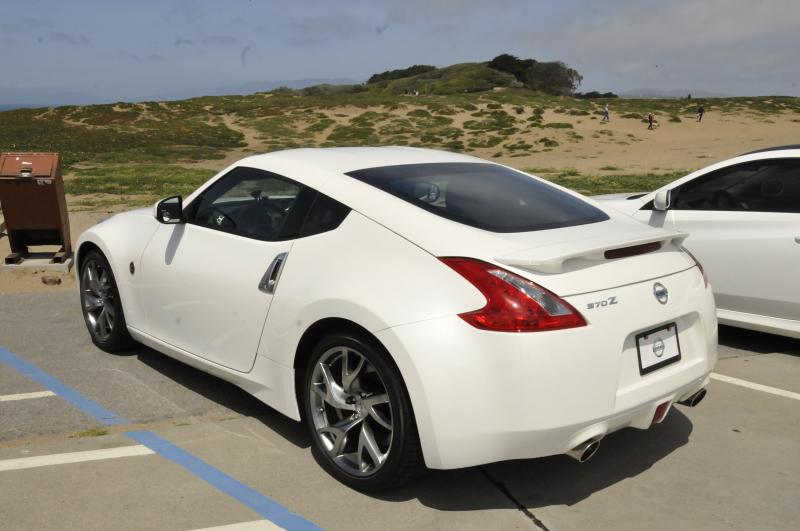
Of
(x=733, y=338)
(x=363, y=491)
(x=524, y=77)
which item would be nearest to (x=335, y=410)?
(x=363, y=491)

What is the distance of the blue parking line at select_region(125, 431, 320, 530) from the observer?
341 cm

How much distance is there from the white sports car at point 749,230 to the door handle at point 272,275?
346 cm

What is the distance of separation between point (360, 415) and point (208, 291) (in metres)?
1.30

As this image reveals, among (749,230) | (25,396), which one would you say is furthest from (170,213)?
(749,230)

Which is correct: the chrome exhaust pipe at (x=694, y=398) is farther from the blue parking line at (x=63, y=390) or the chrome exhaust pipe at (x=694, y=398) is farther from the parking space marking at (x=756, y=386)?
the blue parking line at (x=63, y=390)

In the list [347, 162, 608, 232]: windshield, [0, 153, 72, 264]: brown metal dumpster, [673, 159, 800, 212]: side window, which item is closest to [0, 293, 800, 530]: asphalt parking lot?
[347, 162, 608, 232]: windshield

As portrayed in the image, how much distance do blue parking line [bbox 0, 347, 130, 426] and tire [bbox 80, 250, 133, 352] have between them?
19.0 inches

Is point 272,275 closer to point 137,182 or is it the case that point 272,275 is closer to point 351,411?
point 351,411

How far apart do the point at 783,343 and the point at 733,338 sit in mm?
372

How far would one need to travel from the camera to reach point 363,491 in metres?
3.63

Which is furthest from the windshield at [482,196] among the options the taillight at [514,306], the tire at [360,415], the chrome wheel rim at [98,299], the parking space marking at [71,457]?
the chrome wheel rim at [98,299]

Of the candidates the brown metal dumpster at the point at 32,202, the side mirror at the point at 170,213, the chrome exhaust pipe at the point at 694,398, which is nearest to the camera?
the chrome exhaust pipe at the point at 694,398

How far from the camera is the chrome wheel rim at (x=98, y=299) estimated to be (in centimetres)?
556

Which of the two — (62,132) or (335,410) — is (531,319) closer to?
(335,410)
